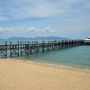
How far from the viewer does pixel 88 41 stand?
49.2 meters

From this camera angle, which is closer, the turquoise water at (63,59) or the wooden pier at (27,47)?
the turquoise water at (63,59)

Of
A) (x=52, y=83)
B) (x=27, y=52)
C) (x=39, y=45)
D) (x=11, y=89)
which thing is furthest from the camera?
(x=39, y=45)

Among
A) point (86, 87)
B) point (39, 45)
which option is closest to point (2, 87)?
point (86, 87)

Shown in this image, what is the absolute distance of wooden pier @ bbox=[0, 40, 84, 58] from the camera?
20.4 meters

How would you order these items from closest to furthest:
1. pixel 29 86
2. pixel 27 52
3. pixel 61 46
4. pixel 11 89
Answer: pixel 11 89, pixel 29 86, pixel 27 52, pixel 61 46

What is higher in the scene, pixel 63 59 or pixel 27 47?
pixel 27 47

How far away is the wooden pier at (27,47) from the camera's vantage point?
804 inches

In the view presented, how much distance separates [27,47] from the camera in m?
23.7

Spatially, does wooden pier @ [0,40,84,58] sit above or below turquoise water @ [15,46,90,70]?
above

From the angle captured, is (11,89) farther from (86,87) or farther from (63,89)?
(86,87)

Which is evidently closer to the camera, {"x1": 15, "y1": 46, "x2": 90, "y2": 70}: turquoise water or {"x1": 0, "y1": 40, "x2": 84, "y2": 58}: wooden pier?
{"x1": 15, "y1": 46, "x2": 90, "y2": 70}: turquoise water

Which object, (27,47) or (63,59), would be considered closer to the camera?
(63,59)

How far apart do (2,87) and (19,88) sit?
73 centimetres

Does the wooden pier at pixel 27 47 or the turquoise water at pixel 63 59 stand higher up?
the wooden pier at pixel 27 47
